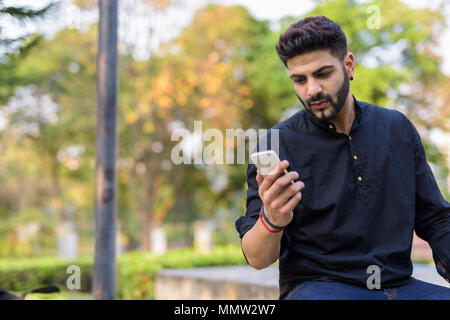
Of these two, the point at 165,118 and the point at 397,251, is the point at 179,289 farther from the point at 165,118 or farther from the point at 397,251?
the point at 165,118

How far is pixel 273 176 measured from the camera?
1.49 metres

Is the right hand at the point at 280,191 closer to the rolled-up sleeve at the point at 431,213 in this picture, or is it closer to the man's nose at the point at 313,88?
the man's nose at the point at 313,88

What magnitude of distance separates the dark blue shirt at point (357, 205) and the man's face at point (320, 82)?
0.10 meters

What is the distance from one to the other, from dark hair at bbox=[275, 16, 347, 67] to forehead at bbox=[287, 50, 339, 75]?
0.01 metres

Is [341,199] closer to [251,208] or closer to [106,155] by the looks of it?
[251,208]

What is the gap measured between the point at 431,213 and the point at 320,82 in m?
0.68

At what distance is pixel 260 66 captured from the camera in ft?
61.0

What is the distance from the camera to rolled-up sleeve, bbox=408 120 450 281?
1894 millimetres

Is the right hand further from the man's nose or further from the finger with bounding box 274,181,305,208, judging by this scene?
the man's nose

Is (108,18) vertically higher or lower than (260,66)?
lower

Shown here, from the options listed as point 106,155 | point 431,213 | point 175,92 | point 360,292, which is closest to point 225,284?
point 106,155

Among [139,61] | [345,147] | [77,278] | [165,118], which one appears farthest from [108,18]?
[165,118]

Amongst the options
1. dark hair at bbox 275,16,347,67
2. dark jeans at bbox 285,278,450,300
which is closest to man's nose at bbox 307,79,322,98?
dark hair at bbox 275,16,347,67

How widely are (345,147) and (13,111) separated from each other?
16939 mm
